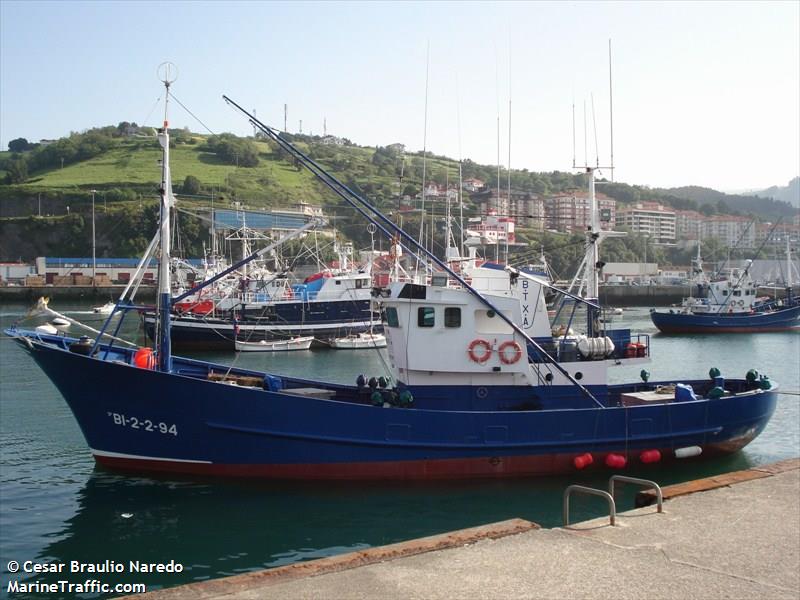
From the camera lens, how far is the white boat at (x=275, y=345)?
122 ft

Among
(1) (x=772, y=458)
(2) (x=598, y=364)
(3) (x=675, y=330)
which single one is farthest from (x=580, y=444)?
(3) (x=675, y=330)

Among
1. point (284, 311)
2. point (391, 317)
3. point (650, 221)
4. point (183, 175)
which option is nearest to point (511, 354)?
point (391, 317)

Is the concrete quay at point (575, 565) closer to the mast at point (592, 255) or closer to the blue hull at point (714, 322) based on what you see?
the mast at point (592, 255)

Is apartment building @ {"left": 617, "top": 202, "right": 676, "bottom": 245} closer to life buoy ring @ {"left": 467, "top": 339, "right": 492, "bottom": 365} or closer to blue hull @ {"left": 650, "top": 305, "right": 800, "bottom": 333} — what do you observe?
blue hull @ {"left": 650, "top": 305, "right": 800, "bottom": 333}

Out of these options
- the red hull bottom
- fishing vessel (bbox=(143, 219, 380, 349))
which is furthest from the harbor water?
fishing vessel (bbox=(143, 219, 380, 349))

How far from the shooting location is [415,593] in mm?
6066

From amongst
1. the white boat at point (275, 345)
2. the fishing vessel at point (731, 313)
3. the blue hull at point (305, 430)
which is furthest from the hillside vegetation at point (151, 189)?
the blue hull at point (305, 430)

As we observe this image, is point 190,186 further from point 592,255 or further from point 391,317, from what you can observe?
point 391,317

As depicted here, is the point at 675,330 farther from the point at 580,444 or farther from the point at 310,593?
the point at 310,593

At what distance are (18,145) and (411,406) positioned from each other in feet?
579

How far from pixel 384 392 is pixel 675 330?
4073 centimetres

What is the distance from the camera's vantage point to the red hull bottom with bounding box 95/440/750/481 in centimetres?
1344

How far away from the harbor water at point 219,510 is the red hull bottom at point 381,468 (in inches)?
6.0

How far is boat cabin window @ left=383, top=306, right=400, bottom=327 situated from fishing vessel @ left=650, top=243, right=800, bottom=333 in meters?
39.3
